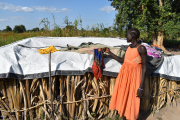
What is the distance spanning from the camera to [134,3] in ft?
23.8

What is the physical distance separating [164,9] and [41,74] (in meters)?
7.67

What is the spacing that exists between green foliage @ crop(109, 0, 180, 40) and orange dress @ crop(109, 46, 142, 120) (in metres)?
5.91

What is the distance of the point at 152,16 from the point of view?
7.42 meters

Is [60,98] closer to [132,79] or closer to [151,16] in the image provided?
[132,79]

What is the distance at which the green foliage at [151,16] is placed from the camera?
6887 mm

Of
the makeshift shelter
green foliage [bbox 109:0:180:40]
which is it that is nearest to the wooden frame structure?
the makeshift shelter

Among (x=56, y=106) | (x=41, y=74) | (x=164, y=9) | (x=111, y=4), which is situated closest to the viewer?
(x=41, y=74)

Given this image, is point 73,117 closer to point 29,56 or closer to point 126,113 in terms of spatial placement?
point 126,113

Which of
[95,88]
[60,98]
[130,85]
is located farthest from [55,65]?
[130,85]

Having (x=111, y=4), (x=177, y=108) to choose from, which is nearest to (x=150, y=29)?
(x=111, y=4)

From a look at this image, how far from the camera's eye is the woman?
72.9 inches

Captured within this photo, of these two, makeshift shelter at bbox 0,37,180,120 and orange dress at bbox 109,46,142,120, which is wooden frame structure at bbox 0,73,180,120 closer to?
makeshift shelter at bbox 0,37,180,120

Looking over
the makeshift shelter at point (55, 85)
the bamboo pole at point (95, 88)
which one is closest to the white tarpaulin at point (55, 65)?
the makeshift shelter at point (55, 85)

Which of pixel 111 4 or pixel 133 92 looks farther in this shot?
pixel 111 4
